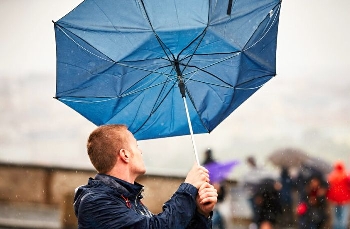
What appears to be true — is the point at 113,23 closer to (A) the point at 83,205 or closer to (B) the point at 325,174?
(A) the point at 83,205

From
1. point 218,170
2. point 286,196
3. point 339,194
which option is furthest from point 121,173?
point 286,196

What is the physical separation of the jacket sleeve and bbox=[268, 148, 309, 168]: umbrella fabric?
5.64 m

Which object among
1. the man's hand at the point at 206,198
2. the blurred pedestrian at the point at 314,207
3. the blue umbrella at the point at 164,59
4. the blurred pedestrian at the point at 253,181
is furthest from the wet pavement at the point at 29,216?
the man's hand at the point at 206,198

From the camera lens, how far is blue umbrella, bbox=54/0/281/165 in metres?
2.40

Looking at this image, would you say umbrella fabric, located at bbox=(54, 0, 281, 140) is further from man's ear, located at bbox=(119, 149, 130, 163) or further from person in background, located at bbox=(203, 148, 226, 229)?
person in background, located at bbox=(203, 148, 226, 229)

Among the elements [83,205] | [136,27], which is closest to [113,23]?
[136,27]

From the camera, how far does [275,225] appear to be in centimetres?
707

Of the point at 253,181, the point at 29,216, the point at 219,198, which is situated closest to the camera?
the point at 219,198

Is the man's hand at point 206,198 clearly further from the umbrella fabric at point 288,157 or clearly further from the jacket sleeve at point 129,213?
the umbrella fabric at point 288,157

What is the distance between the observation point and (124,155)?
214 centimetres

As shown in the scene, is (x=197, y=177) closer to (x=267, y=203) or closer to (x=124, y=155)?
(x=124, y=155)

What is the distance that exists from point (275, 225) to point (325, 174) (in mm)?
793

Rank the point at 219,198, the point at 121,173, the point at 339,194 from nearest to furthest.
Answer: the point at 121,173 → the point at 339,194 → the point at 219,198

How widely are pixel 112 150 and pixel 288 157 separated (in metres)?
6.28
